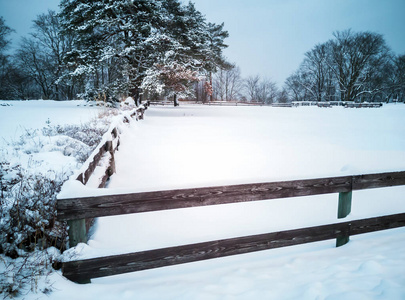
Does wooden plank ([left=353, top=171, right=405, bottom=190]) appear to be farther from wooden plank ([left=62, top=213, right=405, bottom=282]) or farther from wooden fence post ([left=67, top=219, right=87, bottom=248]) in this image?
wooden fence post ([left=67, top=219, right=87, bottom=248])

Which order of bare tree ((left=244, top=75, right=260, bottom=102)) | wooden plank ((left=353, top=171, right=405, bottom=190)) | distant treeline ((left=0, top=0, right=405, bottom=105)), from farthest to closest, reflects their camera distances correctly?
bare tree ((left=244, top=75, right=260, bottom=102)), distant treeline ((left=0, top=0, right=405, bottom=105)), wooden plank ((left=353, top=171, right=405, bottom=190))

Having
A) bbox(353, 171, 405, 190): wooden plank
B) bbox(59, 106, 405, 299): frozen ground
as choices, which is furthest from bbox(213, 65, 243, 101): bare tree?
bbox(353, 171, 405, 190): wooden plank

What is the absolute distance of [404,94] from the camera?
58156mm

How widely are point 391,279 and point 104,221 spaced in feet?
13.4

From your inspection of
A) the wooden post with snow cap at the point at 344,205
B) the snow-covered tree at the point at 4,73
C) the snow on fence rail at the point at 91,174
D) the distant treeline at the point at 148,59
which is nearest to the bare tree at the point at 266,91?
the distant treeline at the point at 148,59

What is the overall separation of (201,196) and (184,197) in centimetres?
19

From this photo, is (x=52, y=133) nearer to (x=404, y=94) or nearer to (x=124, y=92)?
(x=124, y=92)

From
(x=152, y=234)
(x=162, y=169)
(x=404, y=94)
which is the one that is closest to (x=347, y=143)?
(x=162, y=169)

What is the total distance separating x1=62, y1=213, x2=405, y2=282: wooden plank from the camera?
7.67 feet

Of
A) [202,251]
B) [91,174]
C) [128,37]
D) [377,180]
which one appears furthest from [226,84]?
[202,251]

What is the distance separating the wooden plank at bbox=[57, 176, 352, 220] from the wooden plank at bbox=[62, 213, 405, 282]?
456 millimetres

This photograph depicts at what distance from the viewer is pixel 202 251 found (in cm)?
262

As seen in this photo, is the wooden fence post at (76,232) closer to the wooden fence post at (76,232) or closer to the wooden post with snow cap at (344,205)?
the wooden fence post at (76,232)

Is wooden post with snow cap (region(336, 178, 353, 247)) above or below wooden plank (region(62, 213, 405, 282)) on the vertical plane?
above
